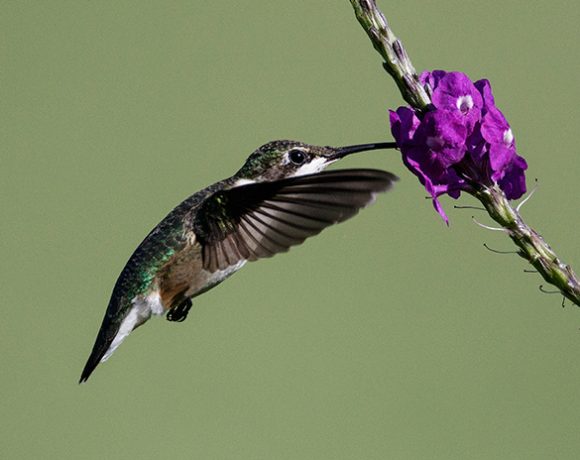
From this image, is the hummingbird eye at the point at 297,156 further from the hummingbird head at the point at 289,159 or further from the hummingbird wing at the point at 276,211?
the hummingbird wing at the point at 276,211

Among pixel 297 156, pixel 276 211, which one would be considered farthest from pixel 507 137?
pixel 297 156

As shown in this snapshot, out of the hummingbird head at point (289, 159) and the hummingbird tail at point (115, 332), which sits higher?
the hummingbird head at point (289, 159)

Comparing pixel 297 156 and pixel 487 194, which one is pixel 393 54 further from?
pixel 297 156

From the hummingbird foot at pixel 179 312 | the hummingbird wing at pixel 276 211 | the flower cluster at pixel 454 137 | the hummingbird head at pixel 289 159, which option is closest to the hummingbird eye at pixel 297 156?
the hummingbird head at pixel 289 159

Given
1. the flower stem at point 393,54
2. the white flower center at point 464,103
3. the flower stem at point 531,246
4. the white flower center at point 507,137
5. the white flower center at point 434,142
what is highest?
the flower stem at point 393,54

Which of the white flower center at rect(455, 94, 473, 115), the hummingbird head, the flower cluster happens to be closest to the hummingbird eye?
the hummingbird head
